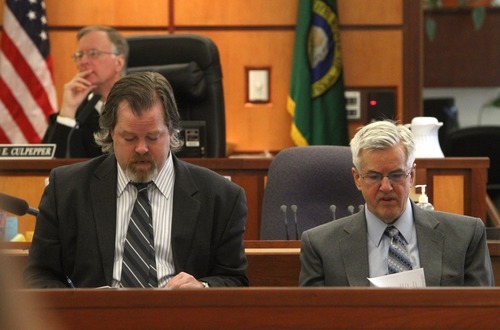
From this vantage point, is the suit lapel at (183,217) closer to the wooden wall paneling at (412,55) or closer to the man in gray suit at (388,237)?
the man in gray suit at (388,237)

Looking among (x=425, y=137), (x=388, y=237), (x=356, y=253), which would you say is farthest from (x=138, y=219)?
(x=425, y=137)

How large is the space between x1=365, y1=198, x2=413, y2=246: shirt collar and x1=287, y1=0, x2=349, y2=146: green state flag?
3658 mm

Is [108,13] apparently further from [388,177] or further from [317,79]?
[388,177]

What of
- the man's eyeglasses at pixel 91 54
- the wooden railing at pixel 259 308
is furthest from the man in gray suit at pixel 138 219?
the man's eyeglasses at pixel 91 54

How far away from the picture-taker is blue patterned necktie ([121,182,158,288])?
2.83m

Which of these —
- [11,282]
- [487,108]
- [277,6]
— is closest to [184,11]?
[277,6]

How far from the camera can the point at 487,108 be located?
10039 millimetres

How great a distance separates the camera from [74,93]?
5.00 metres

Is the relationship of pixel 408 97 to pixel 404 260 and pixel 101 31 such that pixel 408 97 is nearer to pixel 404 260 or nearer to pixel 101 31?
pixel 101 31

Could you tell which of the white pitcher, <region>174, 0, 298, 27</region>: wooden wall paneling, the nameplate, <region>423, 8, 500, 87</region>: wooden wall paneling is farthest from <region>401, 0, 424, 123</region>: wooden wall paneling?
the nameplate

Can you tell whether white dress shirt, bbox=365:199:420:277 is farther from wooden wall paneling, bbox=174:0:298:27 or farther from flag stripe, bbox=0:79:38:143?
flag stripe, bbox=0:79:38:143

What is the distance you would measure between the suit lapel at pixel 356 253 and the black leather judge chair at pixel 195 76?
1.93m

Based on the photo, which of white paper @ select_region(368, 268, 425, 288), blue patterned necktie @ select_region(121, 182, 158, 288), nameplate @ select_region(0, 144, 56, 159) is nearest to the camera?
white paper @ select_region(368, 268, 425, 288)

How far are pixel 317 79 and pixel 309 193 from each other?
294 cm
